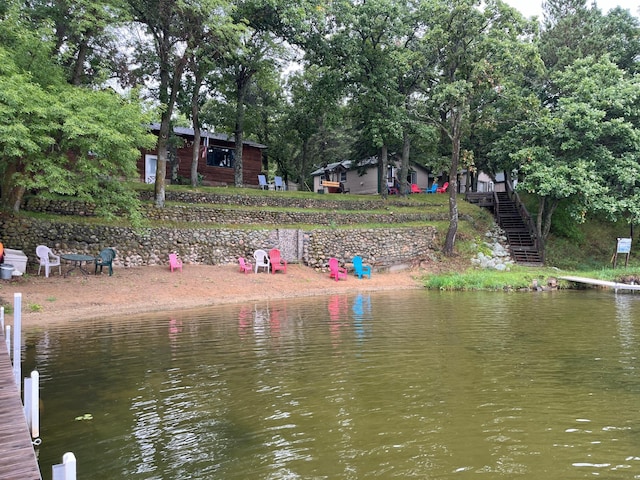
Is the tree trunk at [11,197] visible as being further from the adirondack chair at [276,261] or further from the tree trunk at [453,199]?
the tree trunk at [453,199]

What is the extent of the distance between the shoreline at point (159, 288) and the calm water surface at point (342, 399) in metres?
2.21

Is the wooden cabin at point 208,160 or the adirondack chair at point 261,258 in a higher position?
the wooden cabin at point 208,160

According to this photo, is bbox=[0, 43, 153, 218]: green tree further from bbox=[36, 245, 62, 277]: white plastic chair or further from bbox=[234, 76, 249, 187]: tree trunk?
bbox=[234, 76, 249, 187]: tree trunk

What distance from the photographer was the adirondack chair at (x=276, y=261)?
19.9 metres

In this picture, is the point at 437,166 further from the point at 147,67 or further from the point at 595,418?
the point at 595,418

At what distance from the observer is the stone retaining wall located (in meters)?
17.0

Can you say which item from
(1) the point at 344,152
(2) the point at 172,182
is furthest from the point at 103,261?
(1) the point at 344,152

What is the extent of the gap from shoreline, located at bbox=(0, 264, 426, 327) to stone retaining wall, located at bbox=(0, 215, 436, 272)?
84 centimetres

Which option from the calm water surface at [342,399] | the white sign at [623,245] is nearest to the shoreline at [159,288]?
the calm water surface at [342,399]

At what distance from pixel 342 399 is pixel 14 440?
3.70m

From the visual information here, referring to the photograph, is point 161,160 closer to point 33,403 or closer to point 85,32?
point 85,32

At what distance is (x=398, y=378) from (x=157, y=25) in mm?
19230

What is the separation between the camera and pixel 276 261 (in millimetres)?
20047

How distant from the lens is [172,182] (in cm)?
2888
